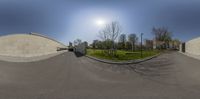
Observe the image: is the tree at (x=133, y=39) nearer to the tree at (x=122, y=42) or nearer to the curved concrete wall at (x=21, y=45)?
the tree at (x=122, y=42)

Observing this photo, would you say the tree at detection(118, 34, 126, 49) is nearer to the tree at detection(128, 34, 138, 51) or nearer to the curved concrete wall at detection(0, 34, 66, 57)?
the tree at detection(128, 34, 138, 51)

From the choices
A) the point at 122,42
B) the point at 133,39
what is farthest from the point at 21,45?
the point at 133,39

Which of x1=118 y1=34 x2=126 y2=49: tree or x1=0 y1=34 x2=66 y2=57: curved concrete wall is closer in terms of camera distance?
x1=118 y1=34 x2=126 y2=49: tree

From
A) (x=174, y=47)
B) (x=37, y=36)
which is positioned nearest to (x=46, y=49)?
(x=37, y=36)

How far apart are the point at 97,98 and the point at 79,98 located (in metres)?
0.66

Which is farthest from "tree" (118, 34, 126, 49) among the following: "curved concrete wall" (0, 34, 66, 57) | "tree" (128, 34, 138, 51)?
"curved concrete wall" (0, 34, 66, 57)

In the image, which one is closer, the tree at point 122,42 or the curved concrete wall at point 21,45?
the tree at point 122,42

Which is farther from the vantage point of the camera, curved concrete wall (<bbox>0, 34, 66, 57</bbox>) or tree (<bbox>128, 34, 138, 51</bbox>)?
curved concrete wall (<bbox>0, 34, 66, 57</bbox>)

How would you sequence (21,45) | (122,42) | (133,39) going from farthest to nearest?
(21,45) → (122,42) → (133,39)

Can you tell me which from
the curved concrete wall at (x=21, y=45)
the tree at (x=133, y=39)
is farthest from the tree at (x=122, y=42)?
the curved concrete wall at (x=21, y=45)

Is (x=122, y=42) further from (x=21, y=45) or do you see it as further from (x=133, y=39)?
(x=21, y=45)

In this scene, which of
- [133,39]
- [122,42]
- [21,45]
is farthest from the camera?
[21,45]

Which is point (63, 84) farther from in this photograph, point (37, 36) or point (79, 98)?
point (37, 36)

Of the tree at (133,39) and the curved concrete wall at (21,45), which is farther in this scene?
the curved concrete wall at (21,45)
